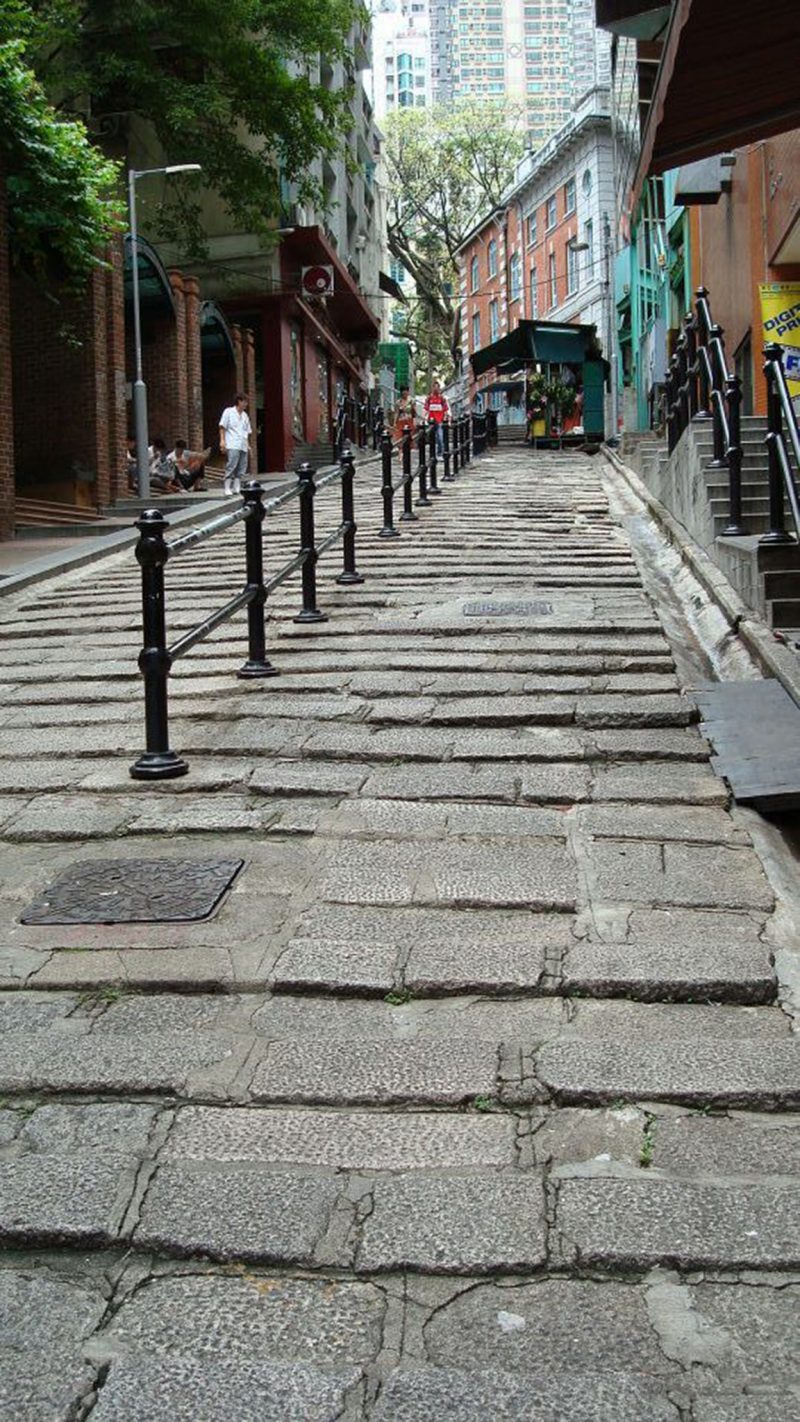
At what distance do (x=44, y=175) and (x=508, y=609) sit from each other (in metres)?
10.5

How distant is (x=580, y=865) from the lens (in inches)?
174

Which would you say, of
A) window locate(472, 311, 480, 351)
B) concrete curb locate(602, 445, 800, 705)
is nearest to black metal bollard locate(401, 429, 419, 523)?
concrete curb locate(602, 445, 800, 705)

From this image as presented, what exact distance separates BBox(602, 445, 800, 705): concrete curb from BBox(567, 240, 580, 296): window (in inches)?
1533

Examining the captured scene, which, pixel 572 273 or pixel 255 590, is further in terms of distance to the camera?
pixel 572 273

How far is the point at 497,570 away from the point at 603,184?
38906mm

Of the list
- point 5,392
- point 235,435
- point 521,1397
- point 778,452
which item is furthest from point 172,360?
point 521,1397

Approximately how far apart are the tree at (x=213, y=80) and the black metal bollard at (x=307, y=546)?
16.6 meters

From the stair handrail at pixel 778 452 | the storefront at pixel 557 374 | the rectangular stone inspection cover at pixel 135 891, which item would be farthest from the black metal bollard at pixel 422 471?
the storefront at pixel 557 374

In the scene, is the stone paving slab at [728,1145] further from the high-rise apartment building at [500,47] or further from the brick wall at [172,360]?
the high-rise apartment building at [500,47]

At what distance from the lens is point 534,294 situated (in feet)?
178

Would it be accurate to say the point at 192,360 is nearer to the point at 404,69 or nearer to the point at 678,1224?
the point at 678,1224

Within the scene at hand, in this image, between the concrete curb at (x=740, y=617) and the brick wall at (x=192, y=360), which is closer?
the concrete curb at (x=740, y=617)

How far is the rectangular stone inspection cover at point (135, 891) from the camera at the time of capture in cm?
408

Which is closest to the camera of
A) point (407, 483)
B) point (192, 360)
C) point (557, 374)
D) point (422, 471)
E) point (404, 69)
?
point (407, 483)
